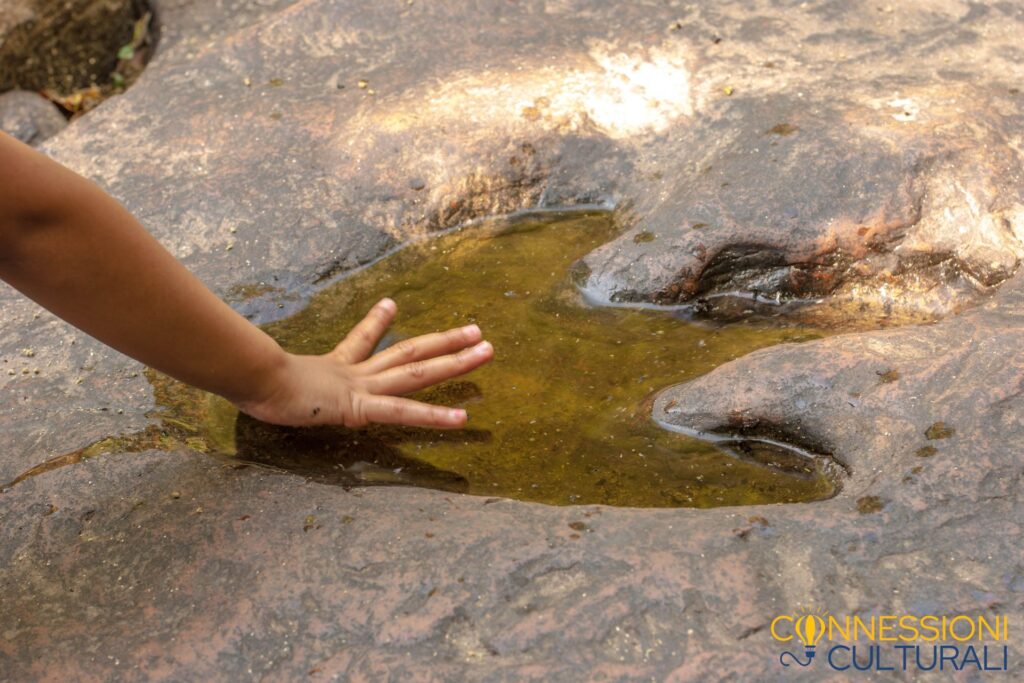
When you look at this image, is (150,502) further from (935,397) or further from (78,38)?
(78,38)

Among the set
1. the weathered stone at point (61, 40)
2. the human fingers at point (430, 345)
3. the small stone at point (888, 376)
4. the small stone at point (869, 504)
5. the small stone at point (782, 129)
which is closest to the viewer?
the small stone at point (869, 504)

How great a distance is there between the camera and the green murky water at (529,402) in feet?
6.69

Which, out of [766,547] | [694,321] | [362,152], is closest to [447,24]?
[362,152]

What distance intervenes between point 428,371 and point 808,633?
1036mm

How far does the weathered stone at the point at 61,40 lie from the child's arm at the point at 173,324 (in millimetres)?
2974

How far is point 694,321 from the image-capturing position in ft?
8.30

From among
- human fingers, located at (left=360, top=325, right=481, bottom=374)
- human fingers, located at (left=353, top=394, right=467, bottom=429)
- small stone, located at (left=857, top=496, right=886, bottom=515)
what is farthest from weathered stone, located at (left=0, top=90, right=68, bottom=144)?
small stone, located at (left=857, top=496, right=886, bottom=515)

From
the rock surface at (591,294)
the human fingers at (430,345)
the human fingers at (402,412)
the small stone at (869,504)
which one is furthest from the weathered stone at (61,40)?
the small stone at (869,504)
